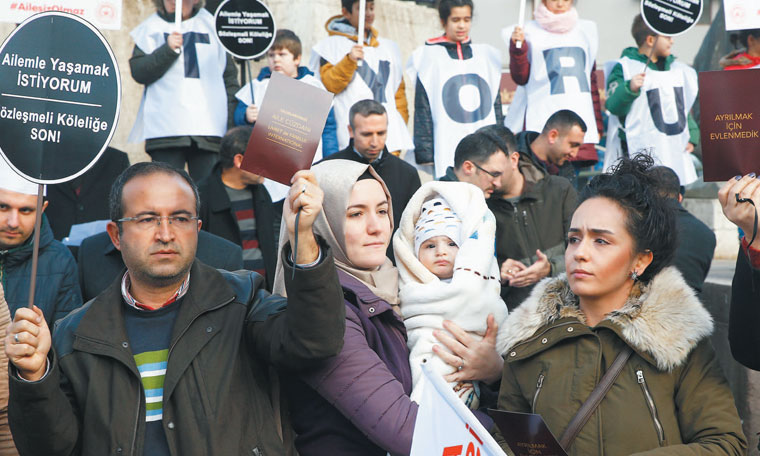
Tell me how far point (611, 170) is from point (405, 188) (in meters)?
3.33

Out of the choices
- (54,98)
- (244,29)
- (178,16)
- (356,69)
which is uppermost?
(178,16)

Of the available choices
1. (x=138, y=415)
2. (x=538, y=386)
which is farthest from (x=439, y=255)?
(x=138, y=415)

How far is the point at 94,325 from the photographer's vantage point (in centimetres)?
351

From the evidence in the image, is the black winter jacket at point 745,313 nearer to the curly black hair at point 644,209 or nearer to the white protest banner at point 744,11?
the curly black hair at point 644,209

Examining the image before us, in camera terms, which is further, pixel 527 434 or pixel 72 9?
pixel 72 9

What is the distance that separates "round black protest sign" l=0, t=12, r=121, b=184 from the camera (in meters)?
3.51

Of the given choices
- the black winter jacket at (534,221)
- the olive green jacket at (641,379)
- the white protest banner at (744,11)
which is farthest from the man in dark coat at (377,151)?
the olive green jacket at (641,379)

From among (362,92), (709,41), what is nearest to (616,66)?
(362,92)

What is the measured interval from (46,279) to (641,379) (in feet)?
9.84

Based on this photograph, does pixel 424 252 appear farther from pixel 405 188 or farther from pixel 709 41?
pixel 709 41

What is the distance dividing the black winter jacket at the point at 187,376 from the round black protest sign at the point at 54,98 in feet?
1.75

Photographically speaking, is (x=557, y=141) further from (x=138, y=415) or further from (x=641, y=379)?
(x=138, y=415)

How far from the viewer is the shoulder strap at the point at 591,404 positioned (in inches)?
134

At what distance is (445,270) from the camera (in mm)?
4375
